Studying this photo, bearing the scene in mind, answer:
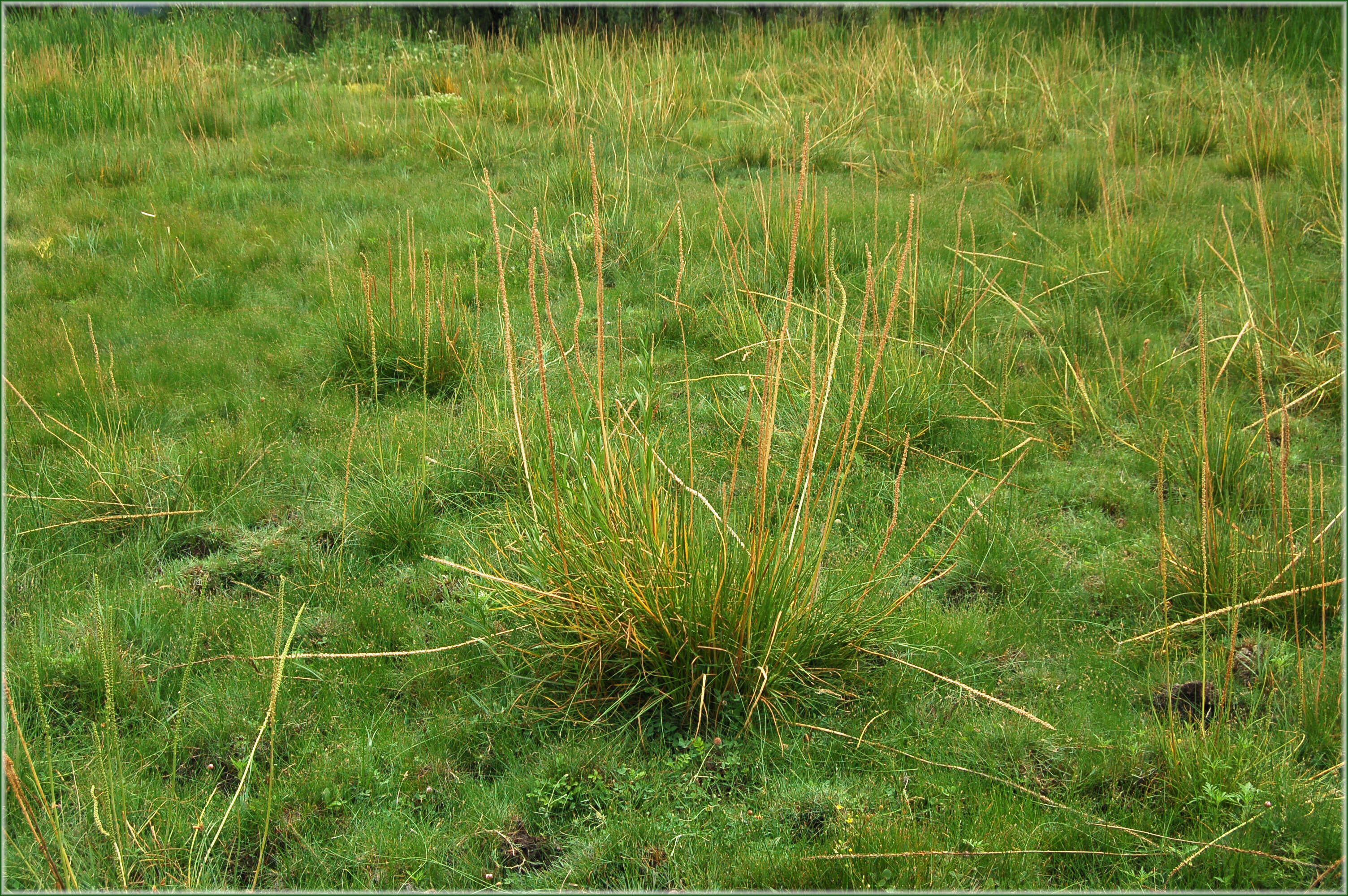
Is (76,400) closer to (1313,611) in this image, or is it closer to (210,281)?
(210,281)

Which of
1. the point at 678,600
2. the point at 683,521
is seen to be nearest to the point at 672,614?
the point at 678,600

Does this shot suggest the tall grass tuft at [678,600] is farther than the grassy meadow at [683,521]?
Yes

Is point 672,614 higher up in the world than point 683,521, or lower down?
lower down

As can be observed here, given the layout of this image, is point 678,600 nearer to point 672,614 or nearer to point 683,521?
point 672,614

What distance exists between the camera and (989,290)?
4.47 meters

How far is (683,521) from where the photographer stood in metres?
2.77

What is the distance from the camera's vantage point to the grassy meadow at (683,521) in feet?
7.70

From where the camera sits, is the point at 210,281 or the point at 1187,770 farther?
the point at 210,281

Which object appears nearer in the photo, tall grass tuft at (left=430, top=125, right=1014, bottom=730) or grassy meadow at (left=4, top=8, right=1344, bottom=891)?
grassy meadow at (left=4, top=8, right=1344, bottom=891)

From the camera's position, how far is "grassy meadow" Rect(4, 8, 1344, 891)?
2.35 m

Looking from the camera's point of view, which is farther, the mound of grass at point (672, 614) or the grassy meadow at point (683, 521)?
the mound of grass at point (672, 614)

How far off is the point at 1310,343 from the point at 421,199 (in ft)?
15.9

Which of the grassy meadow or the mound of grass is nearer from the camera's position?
the grassy meadow

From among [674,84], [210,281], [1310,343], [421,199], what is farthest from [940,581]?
[674,84]
